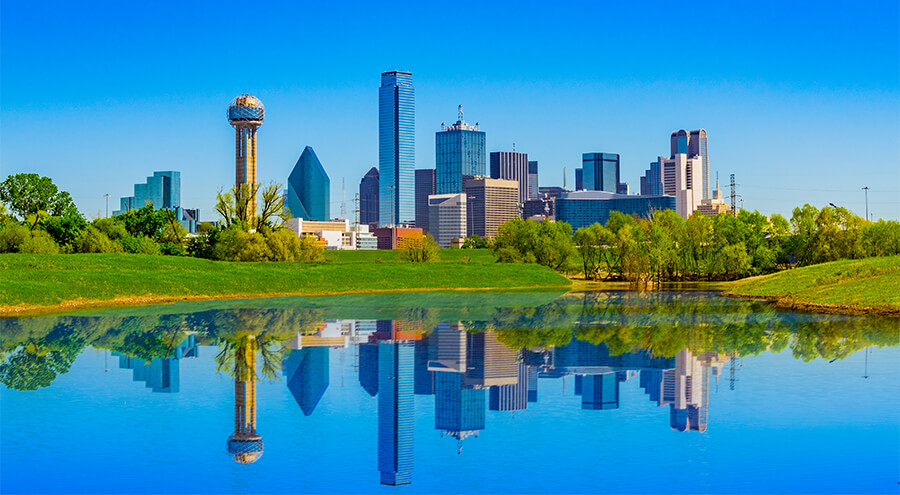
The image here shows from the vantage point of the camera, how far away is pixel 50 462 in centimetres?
1580

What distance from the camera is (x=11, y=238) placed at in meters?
77.9

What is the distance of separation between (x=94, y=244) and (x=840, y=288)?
67.8 metres

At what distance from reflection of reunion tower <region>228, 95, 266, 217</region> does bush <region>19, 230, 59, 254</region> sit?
7575 cm

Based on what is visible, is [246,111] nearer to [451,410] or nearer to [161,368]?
[161,368]

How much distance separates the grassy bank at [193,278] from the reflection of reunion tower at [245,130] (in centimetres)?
7956

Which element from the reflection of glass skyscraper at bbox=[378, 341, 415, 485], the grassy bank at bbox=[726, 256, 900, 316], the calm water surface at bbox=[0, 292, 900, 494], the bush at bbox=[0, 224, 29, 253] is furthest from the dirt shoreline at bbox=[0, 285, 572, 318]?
the reflection of glass skyscraper at bbox=[378, 341, 415, 485]

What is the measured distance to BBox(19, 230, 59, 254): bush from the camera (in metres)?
75.7

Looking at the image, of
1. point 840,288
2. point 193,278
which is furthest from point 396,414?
point 193,278

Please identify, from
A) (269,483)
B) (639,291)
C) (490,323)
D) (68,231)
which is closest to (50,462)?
(269,483)

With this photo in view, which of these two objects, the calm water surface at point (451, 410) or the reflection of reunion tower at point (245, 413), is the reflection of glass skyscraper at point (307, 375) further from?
the reflection of reunion tower at point (245, 413)

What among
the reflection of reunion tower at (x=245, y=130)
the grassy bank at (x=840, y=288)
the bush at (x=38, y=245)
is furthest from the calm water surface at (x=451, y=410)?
the reflection of reunion tower at (x=245, y=130)

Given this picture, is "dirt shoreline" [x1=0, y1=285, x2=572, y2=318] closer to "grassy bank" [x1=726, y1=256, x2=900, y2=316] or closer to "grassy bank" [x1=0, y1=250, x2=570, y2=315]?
"grassy bank" [x1=0, y1=250, x2=570, y2=315]

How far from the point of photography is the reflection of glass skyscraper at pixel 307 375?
2200 centimetres

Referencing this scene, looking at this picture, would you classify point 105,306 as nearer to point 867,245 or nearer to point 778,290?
point 778,290
